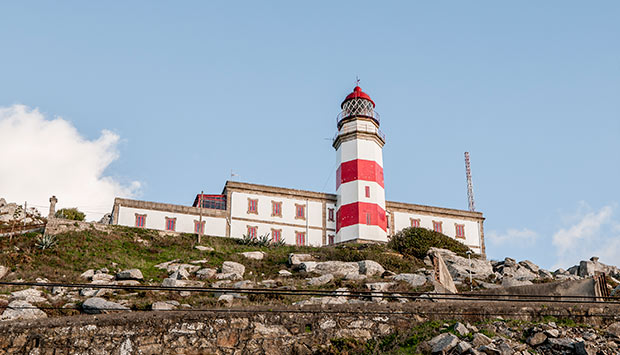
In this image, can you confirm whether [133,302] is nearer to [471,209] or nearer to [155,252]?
[155,252]

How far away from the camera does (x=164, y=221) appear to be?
46.8 m

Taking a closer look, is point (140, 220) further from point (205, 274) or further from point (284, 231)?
A: point (205, 274)

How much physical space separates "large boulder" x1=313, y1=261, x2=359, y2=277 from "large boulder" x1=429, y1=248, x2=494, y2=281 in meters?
5.41

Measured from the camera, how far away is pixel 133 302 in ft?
74.9

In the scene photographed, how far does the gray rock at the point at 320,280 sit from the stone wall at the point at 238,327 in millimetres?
10996

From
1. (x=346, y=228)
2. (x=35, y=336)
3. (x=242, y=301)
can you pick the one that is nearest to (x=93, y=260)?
(x=242, y=301)

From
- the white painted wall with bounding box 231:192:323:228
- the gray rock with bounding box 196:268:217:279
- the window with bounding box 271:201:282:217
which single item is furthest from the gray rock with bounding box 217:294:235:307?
the window with bounding box 271:201:282:217

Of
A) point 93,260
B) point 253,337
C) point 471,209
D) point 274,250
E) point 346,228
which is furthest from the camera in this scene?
point 471,209

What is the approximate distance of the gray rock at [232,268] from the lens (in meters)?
31.1

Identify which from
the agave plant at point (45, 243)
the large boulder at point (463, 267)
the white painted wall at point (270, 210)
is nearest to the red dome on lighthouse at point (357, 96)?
the white painted wall at point (270, 210)

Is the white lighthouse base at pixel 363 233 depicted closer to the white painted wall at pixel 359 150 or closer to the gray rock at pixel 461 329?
the white painted wall at pixel 359 150

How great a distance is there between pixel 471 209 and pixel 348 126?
16.3 meters

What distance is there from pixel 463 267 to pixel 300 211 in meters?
19.5

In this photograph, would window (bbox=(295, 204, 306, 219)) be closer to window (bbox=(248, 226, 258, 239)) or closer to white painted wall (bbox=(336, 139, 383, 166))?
window (bbox=(248, 226, 258, 239))
